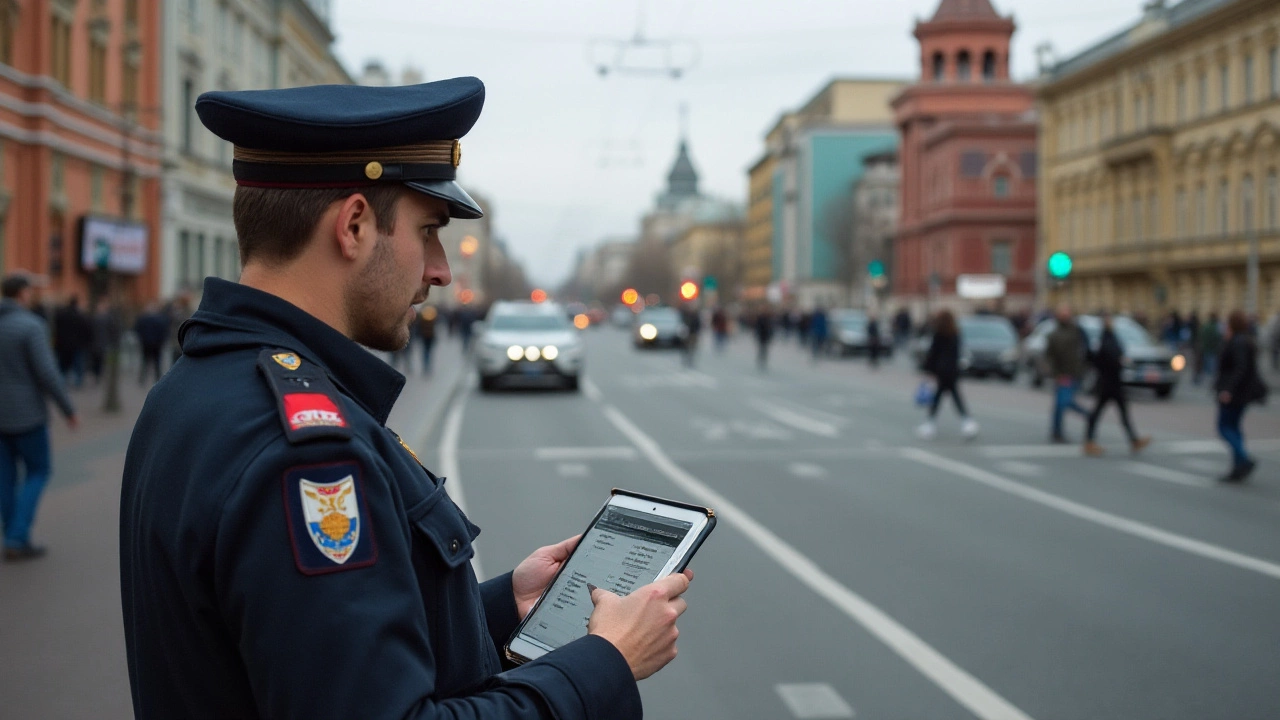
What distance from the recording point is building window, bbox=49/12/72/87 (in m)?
31.9

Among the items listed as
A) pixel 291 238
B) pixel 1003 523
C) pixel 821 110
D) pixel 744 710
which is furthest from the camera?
pixel 821 110

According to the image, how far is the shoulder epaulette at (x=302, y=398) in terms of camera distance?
5.42ft

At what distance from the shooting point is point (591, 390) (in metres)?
28.8

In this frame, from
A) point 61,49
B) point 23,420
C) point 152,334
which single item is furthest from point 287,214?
point 61,49

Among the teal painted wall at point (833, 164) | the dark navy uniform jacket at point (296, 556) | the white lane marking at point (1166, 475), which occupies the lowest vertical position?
the white lane marking at point (1166, 475)

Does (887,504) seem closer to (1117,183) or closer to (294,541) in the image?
(294,541)

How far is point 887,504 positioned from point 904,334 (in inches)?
1809

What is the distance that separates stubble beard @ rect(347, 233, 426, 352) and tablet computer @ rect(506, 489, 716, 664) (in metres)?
0.57

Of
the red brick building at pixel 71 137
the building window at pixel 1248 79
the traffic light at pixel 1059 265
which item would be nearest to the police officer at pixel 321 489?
the traffic light at pixel 1059 265

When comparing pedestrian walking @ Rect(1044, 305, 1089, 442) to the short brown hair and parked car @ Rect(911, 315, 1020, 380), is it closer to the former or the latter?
parked car @ Rect(911, 315, 1020, 380)

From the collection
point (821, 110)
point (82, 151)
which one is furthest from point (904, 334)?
point (821, 110)

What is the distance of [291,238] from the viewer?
6.32 feet

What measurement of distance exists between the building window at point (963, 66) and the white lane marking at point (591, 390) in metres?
60.5

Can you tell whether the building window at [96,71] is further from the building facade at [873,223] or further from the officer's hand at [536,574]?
the building facade at [873,223]
